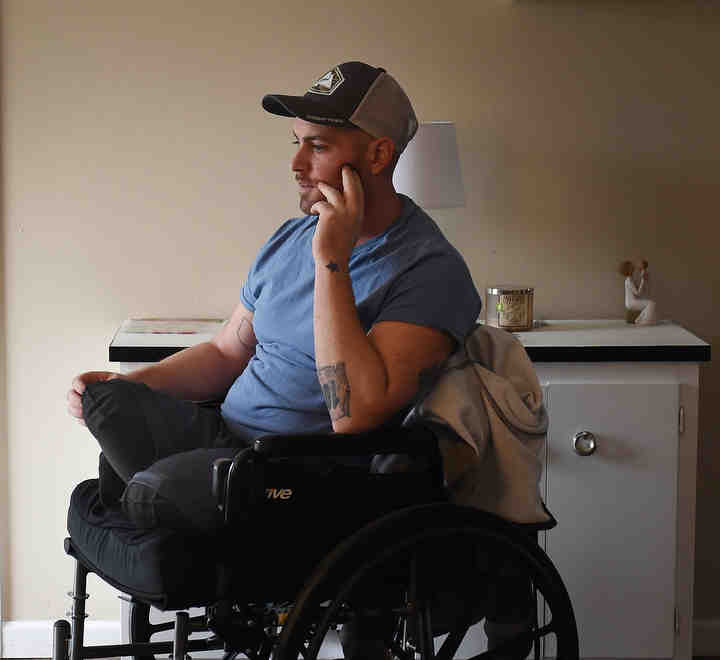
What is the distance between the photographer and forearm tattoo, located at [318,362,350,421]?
1.65 meters

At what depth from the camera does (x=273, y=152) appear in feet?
9.00

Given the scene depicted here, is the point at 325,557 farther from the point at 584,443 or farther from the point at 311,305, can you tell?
the point at 584,443

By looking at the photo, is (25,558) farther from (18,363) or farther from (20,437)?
(18,363)

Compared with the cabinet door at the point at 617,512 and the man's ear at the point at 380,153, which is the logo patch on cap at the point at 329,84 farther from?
the cabinet door at the point at 617,512

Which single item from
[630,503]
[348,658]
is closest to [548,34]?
[630,503]

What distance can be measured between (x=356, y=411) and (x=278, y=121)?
1.26m

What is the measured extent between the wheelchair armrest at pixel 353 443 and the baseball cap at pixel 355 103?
478 mm

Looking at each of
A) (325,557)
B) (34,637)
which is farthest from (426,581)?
(34,637)

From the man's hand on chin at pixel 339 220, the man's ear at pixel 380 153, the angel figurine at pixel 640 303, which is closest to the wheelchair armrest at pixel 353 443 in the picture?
the man's hand on chin at pixel 339 220

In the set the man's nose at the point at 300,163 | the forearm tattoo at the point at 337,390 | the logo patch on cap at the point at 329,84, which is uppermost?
the logo patch on cap at the point at 329,84

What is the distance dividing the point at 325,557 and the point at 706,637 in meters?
1.61

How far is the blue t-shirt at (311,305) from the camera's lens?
5.66 ft

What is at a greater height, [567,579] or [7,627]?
[567,579]

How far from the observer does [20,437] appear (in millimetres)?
2791
